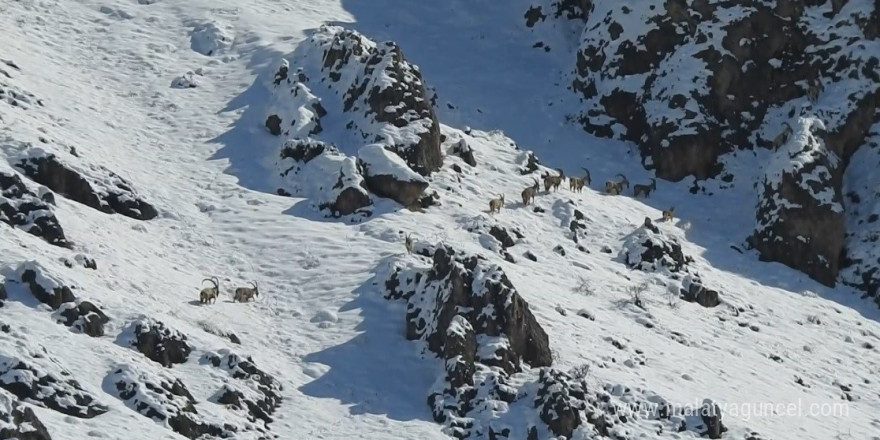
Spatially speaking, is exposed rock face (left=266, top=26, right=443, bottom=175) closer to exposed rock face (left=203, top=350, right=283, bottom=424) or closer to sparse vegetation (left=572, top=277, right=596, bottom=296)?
sparse vegetation (left=572, top=277, right=596, bottom=296)

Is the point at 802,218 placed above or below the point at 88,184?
above

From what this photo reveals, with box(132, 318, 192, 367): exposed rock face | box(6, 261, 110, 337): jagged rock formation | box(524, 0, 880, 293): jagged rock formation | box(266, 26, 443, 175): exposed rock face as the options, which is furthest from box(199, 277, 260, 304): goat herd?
box(524, 0, 880, 293): jagged rock formation

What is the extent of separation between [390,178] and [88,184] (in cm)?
743

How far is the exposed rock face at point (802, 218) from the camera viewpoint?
41.0 metres

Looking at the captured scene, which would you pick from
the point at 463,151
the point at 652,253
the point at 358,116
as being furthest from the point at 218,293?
the point at 652,253

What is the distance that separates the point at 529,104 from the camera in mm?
47188

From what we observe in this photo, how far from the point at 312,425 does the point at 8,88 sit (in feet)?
48.5

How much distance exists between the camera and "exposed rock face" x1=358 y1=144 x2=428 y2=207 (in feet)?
127

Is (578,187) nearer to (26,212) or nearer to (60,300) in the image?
(26,212)

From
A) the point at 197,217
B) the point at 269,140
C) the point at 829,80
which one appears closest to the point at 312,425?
the point at 197,217

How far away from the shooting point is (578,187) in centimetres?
4197

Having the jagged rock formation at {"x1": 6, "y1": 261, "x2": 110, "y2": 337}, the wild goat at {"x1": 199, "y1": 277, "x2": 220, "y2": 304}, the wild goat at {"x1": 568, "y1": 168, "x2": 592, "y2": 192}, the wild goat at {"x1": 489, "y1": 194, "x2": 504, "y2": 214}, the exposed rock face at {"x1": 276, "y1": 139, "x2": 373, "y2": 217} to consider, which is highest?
the wild goat at {"x1": 568, "y1": 168, "x2": 592, "y2": 192}

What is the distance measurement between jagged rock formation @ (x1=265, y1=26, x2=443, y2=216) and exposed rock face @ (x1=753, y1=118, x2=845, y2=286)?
899cm

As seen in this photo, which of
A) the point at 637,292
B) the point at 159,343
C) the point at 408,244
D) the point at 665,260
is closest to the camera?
the point at 159,343
